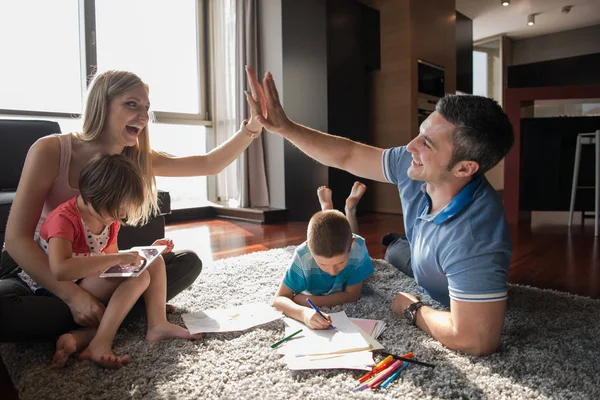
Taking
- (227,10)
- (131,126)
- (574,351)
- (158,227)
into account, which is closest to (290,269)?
(131,126)

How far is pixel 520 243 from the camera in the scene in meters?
3.03

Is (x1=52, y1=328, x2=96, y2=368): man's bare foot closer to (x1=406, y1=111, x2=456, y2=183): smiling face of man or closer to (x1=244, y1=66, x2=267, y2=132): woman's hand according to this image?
(x1=244, y1=66, x2=267, y2=132): woman's hand

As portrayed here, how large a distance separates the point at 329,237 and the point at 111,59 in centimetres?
348

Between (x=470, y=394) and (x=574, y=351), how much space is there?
0.45 m

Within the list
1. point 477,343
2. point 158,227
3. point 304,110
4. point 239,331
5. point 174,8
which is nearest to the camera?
point 477,343

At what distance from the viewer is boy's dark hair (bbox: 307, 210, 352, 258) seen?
145 cm

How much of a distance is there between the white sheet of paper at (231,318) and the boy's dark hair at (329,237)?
10.9 inches

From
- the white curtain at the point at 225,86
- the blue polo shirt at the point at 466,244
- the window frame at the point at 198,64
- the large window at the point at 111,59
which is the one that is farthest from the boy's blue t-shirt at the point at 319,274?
the white curtain at the point at 225,86

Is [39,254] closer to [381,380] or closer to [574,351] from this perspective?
[381,380]

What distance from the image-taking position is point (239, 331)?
1443 mm

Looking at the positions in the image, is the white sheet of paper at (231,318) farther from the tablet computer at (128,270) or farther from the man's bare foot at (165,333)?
the tablet computer at (128,270)

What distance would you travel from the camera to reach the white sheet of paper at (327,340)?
123 centimetres

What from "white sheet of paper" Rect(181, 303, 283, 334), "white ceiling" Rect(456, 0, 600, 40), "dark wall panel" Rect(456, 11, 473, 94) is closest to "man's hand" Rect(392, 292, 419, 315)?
"white sheet of paper" Rect(181, 303, 283, 334)

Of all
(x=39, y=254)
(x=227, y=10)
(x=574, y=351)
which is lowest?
(x=574, y=351)
